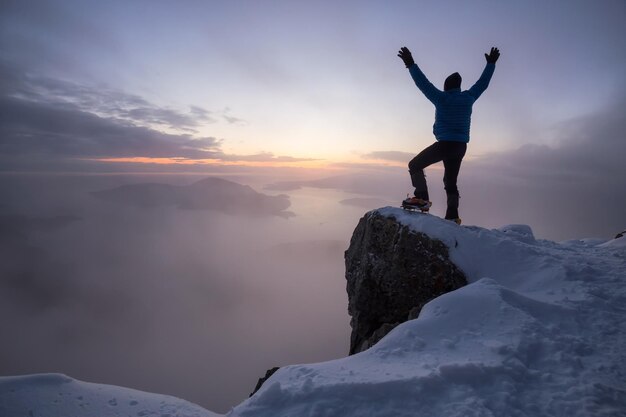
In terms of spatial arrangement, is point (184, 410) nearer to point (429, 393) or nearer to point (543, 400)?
point (429, 393)

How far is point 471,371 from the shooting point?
2.88 m

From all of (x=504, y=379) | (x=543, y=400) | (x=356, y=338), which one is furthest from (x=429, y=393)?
(x=356, y=338)

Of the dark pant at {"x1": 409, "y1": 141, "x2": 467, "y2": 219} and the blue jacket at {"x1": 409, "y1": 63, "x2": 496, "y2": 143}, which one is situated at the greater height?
the blue jacket at {"x1": 409, "y1": 63, "x2": 496, "y2": 143}

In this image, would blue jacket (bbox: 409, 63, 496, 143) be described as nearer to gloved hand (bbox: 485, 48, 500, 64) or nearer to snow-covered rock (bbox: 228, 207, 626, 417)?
gloved hand (bbox: 485, 48, 500, 64)

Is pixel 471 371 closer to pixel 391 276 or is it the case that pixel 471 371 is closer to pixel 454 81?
pixel 391 276

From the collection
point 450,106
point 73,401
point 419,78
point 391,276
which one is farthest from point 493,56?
point 73,401

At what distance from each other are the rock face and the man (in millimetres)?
1495

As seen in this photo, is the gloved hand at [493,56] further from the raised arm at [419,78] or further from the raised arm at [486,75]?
the raised arm at [419,78]

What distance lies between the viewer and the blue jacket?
717 centimetres

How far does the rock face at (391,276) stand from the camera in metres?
6.23

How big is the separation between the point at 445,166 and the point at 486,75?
2575mm

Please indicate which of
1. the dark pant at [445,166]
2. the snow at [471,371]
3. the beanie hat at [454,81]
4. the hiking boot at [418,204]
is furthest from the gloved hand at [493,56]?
the snow at [471,371]

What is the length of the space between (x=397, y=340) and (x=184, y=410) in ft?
9.32

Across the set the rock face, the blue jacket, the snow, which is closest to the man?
the blue jacket
